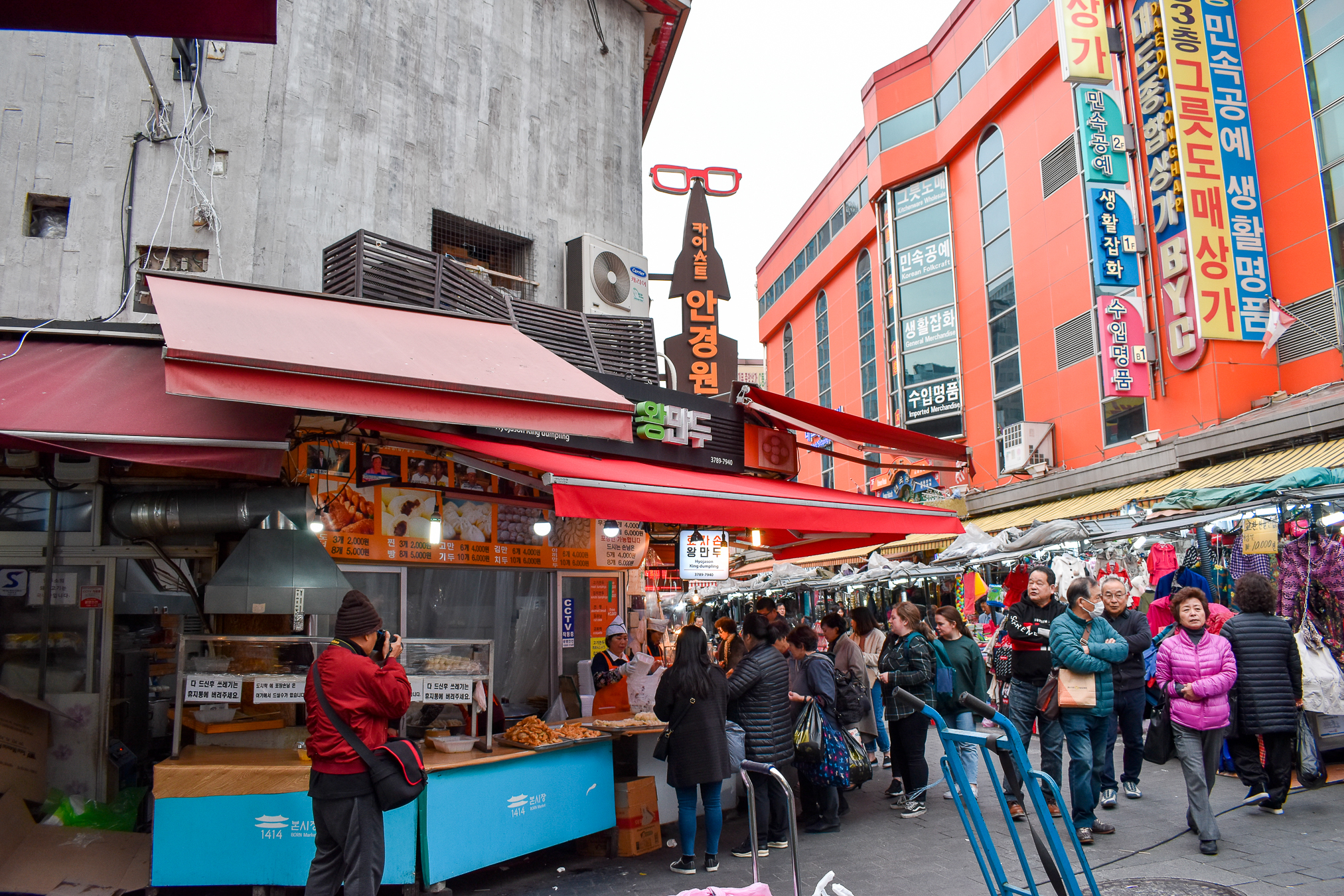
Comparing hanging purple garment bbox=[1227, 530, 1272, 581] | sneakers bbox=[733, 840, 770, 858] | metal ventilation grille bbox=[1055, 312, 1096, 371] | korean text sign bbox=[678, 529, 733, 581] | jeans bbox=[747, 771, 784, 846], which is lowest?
sneakers bbox=[733, 840, 770, 858]

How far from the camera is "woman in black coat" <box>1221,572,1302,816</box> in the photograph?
22.2 feet

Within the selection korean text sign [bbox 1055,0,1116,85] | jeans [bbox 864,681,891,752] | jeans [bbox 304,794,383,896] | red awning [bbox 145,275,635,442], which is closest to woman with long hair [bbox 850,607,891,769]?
jeans [bbox 864,681,891,752]

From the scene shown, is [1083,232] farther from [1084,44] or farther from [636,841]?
[636,841]

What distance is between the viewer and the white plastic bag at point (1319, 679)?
7.12m

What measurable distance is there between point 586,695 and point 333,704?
505 cm

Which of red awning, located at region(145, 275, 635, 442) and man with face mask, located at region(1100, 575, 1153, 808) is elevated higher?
red awning, located at region(145, 275, 635, 442)

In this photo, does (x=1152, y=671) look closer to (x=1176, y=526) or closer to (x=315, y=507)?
(x=1176, y=526)

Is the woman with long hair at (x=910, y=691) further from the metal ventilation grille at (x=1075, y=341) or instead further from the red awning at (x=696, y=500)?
the metal ventilation grille at (x=1075, y=341)

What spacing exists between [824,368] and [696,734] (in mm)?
30821

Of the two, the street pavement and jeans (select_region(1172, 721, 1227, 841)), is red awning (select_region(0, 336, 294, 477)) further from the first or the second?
jeans (select_region(1172, 721, 1227, 841))

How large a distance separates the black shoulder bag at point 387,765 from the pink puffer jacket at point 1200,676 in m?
5.54

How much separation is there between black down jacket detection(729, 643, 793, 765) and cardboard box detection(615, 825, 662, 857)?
41.7 inches

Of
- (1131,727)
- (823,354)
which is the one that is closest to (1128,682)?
(1131,727)

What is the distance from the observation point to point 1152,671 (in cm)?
899
